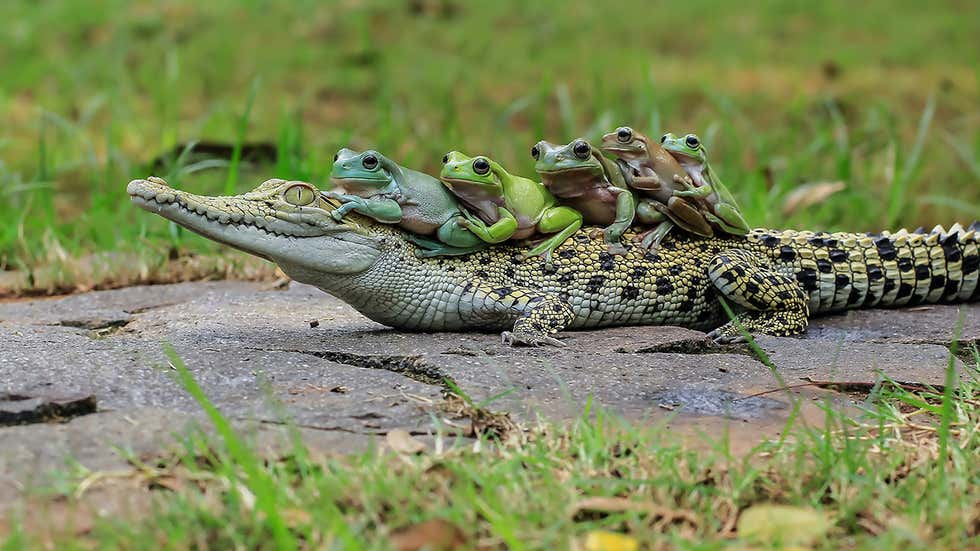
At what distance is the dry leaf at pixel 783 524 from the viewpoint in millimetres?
2426

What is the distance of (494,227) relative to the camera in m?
3.93

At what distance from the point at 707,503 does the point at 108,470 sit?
4.71ft

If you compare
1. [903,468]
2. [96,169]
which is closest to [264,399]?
[903,468]

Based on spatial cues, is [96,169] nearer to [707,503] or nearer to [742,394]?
[742,394]

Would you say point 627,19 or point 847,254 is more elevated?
point 627,19

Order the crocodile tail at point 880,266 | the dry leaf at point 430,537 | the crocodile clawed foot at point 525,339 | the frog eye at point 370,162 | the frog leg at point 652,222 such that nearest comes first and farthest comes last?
the dry leaf at point 430,537, the crocodile clawed foot at point 525,339, the frog eye at point 370,162, the frog leg at point 652,222, the crocodile tail at point 880,266

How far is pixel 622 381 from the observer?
338cm

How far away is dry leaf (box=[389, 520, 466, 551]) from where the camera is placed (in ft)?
7.64

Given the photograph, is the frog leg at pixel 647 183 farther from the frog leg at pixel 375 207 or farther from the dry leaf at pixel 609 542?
the dry leaf at pixel 609 542

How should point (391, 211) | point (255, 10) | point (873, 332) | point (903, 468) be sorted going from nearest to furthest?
point (903, 468), point (391, 211), point (873, 332), point (255, 10)

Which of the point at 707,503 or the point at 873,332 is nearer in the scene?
the point at 707,503

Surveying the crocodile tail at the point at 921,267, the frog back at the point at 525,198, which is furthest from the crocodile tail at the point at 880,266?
the frog back at the point at 525,198

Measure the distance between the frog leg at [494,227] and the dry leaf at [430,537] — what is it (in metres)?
1.70

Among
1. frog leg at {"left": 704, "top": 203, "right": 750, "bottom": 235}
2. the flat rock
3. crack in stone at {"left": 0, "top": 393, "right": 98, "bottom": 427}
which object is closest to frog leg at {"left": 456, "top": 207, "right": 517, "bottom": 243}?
frog leg at {"left": 704, "top": 203, "right": 750, "bottom": 235}
